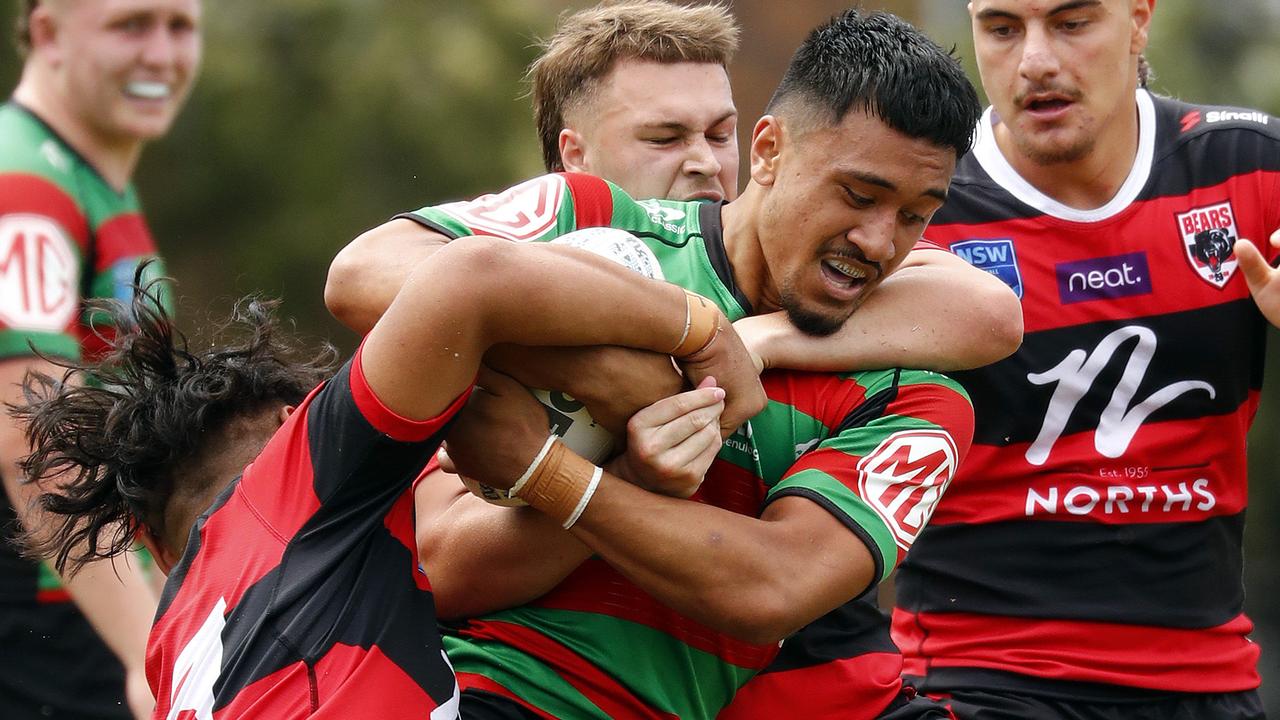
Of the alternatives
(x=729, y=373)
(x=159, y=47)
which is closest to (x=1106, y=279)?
(x=729, y=373)

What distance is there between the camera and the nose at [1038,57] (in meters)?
4.44

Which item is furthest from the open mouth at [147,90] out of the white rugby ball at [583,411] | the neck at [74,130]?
the white rugby ball at [583,411]

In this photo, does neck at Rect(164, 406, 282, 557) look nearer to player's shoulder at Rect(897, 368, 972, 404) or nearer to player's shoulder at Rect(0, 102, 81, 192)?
player's shoulder at Rect(897, 368, 972, 404)

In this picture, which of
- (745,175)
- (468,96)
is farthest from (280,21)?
(745,175)

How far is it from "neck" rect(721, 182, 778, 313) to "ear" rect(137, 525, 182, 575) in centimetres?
150

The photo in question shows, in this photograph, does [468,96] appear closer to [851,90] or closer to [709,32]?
[709,32]

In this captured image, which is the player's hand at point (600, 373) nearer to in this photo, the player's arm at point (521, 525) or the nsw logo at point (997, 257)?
the player's arm at point (521, 525)

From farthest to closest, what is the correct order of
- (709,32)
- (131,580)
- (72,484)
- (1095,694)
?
(131,580) < (709,32) < (1095,694) < (72,484)

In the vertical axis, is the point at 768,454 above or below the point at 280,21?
above

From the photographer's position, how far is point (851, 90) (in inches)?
141

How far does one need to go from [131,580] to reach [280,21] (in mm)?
6989

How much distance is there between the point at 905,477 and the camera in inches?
137

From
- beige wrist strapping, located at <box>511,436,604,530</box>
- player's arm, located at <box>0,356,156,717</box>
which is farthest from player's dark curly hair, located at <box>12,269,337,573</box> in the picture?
player's arm, located at <box>0,356,156,717</box>

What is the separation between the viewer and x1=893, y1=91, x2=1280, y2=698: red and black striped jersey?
4.53 meters
